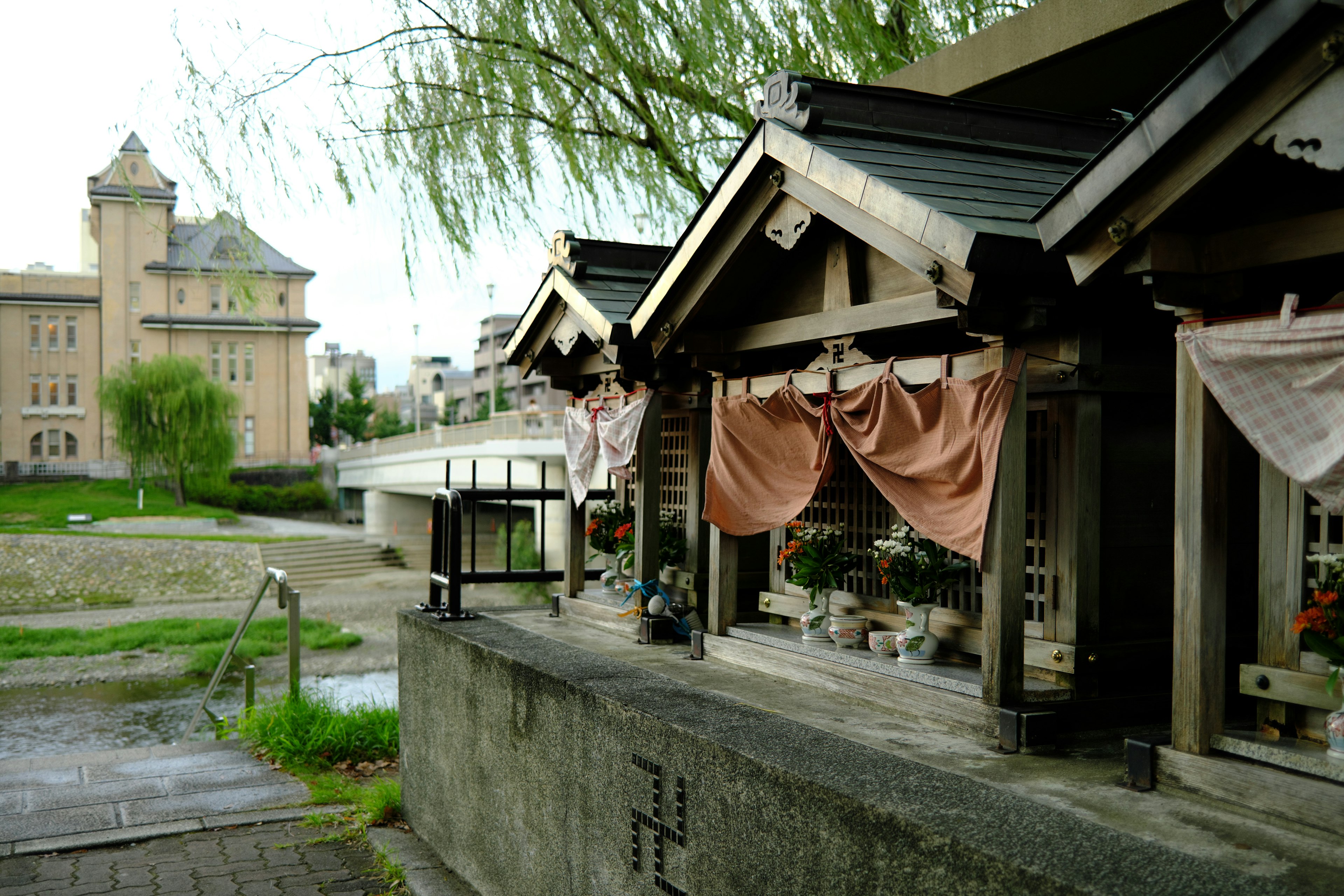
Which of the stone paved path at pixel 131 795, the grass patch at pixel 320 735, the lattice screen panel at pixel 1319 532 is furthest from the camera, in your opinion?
the grass patch at pixel 320 735

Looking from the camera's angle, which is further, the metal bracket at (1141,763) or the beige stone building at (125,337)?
the beige stone building at (125,337)

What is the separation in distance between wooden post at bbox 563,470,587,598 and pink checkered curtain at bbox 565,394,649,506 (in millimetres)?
104

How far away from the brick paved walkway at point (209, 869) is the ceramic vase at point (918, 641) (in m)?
3.81

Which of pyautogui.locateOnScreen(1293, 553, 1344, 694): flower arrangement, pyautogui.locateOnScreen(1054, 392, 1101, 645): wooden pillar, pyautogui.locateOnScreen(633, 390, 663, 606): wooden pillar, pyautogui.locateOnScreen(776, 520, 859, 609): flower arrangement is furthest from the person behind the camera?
pyautogui.locateOnScreen(633, 390, 663, 606): wooden pillar

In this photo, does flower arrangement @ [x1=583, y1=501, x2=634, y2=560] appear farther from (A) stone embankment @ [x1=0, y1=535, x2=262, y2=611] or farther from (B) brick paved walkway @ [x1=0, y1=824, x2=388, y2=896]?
(A) stone embankment @ [x1=0, y1=535, x2=262, y2=611]

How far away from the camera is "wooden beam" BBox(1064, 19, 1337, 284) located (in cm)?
325

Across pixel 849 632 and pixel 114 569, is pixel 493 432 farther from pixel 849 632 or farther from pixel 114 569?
pixel 849 632

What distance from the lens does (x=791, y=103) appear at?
549 centimetres

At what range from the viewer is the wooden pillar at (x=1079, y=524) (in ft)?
16.1

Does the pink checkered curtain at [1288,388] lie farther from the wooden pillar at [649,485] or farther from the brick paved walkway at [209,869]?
the brick paved walkway at [209,869]

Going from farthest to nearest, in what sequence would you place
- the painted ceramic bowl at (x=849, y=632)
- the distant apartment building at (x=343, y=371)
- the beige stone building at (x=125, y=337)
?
1. the distant apartment building at (x=343, y=371)
2. the beige stone building at (x=125, y=337)
3. the painted ceramic bowl at (x=849, y=632)

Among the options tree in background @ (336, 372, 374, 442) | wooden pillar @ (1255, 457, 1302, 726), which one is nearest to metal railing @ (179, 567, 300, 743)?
wooden pillar @ (1255, 457, 1302, 726)

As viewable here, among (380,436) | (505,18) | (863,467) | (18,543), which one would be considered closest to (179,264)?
(380,436)

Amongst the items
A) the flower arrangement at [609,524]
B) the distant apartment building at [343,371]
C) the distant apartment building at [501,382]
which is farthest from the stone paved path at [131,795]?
the distant apartment building at [343,371]
